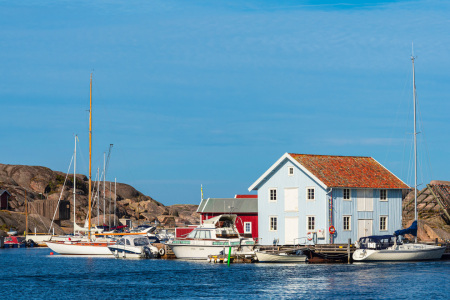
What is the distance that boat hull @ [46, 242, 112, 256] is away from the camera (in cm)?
8006

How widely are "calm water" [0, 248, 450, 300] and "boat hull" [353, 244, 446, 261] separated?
937mm

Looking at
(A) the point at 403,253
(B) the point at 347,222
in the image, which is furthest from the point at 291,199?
(A) the point at 403,253

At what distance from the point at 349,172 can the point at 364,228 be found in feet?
18.6

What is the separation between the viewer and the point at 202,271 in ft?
191

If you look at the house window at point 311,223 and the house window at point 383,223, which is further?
the house window at point 383,223

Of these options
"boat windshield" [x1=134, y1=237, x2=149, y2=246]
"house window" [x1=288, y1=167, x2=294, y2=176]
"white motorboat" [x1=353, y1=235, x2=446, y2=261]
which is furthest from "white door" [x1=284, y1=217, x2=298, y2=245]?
"boat windshield" [x1=134, y1=237, x2=149, y2=246]

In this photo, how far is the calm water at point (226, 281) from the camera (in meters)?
44.7

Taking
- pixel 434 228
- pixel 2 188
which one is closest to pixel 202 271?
pixel 434 228

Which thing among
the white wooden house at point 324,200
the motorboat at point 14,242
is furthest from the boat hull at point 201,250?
the motorboat at point 14,242

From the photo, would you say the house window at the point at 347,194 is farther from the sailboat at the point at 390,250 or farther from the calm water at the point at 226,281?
the calm water at the point at 226,281

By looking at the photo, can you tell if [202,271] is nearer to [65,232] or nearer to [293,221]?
[293,221]

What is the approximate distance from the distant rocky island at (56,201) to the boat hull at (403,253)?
65.6 meters

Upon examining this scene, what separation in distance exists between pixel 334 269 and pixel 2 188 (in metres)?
90.7

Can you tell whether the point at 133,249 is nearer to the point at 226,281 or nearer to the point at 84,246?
the point at 84,246
